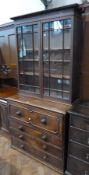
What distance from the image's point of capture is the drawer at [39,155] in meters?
2.12

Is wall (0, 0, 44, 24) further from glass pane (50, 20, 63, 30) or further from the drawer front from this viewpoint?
the drawer front

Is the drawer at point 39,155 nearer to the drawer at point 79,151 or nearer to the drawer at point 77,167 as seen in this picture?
the drawer at point 77,167

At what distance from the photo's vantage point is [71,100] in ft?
6.81

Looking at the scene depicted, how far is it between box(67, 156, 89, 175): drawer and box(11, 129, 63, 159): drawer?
0.45ft

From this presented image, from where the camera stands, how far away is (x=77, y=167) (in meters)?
1.94

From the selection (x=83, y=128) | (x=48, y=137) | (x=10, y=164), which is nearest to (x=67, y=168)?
(x=48, y=137)

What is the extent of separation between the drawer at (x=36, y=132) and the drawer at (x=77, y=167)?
0.23 m

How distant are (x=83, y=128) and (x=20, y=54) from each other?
4.55ft

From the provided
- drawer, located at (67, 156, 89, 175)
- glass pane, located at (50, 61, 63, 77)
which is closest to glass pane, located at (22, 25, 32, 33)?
glass pane, located at (50, 61, 63, 77)

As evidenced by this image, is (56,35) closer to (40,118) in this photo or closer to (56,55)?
(56,55)

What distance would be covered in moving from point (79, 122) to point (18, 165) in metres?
1.11

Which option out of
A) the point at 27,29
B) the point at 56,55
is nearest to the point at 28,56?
the point at 27,29

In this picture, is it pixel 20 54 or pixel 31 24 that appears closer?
pixel 31 24

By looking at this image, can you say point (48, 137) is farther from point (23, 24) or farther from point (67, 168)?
point (23, 24)
